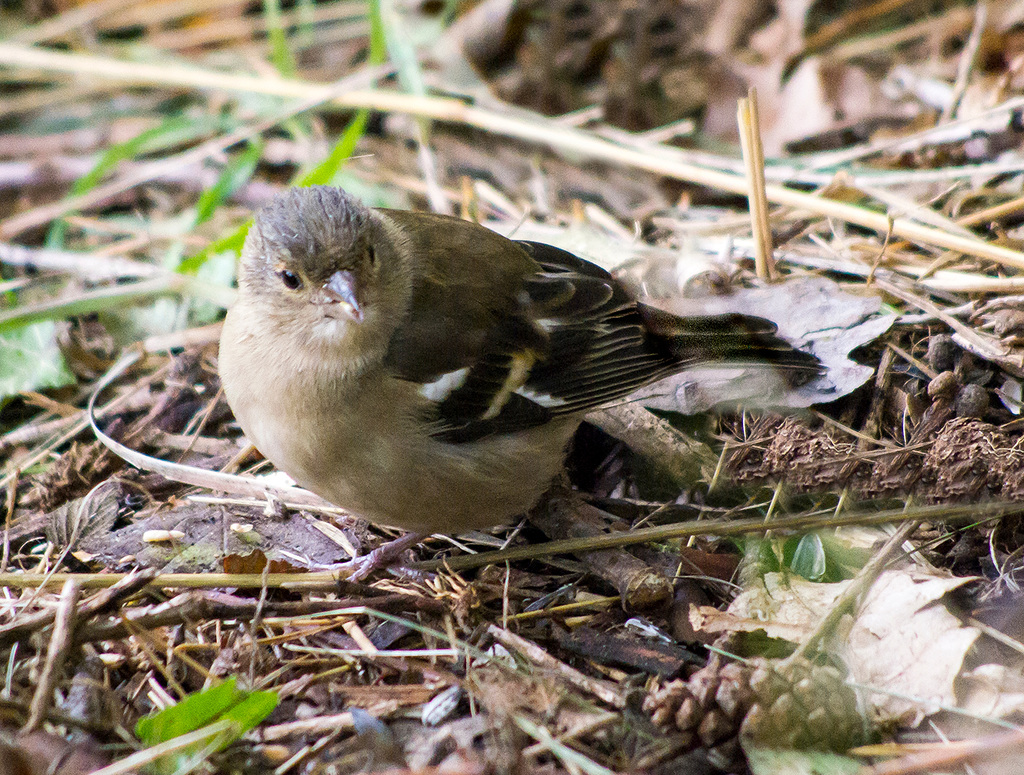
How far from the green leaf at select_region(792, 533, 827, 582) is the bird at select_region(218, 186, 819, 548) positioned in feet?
2.10

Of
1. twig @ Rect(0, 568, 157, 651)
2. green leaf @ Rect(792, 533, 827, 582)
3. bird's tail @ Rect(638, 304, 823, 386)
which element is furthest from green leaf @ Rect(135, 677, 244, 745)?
bird's tail @ Rect(638, 304, 823, 386)

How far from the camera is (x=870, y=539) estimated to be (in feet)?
10.1

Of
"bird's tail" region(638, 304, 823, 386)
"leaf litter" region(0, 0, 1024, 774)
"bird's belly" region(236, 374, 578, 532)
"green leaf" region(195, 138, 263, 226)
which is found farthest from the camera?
"green leaf" region(195, 138, 263, 226)

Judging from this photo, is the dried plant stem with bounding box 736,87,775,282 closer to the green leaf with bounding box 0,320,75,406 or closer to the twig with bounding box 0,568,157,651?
the twig with bounding box 0,568,157,651

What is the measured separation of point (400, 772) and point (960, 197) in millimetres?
3398

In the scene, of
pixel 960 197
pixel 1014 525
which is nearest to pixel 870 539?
pixel 1014 525

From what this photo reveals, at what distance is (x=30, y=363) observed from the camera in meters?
4.01

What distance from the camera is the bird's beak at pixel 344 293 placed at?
9.65 feet

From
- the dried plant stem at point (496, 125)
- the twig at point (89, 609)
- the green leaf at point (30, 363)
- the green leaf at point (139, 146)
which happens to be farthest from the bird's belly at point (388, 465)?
the green leaf at point (139, 146)

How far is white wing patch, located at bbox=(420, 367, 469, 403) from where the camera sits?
3.16 meters

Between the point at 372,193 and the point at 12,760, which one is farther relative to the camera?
the point at 372,193

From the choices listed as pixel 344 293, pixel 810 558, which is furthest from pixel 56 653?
pixel 810 558

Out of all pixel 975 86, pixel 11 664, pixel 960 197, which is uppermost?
pixel 975 86

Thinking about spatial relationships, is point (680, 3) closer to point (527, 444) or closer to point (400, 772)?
→ point (527, 444)
